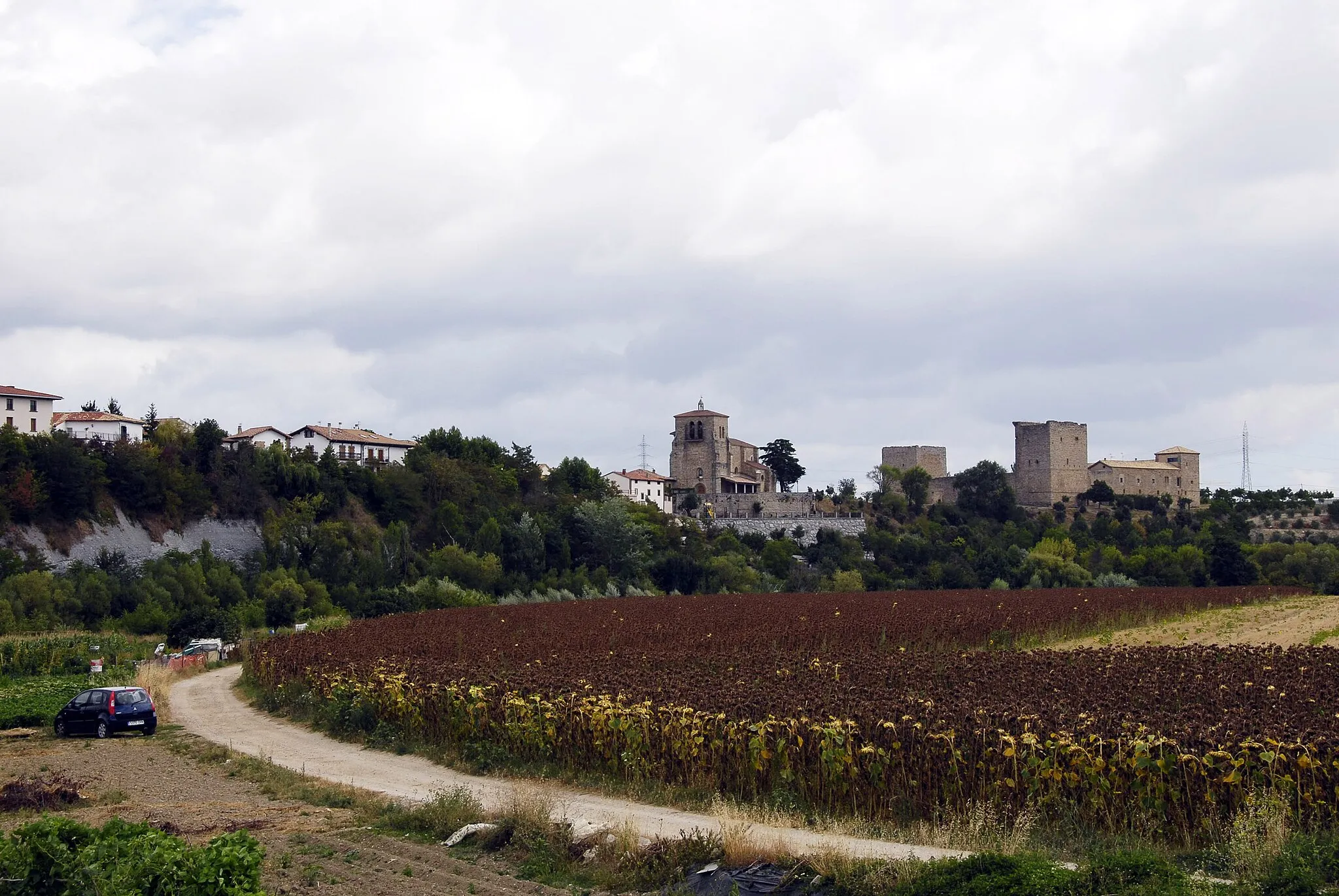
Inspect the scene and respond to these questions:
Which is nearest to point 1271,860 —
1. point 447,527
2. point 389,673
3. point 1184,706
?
point 1184,706

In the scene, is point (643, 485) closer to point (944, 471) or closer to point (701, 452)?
point (701, 452)

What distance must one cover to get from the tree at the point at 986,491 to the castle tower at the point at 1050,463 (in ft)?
8.23

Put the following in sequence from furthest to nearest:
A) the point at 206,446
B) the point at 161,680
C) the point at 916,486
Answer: the point at 916,486 → the point at 206,446 → the point at 161,680

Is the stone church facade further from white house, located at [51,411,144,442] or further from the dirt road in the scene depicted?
the dirt road

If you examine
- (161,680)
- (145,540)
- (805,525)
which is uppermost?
(805,525)

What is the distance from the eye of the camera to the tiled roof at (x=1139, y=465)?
117 metres

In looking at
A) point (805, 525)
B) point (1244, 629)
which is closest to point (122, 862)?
point (1244, 629)

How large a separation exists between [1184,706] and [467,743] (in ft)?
37.1

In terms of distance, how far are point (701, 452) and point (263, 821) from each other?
345 ft

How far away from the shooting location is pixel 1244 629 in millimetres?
42625

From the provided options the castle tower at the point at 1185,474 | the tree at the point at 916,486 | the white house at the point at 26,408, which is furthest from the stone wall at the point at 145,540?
the castle tower at the point at 1185,474

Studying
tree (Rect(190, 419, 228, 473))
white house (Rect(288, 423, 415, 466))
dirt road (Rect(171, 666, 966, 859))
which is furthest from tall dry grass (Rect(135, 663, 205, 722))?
white house (Rect(288, 423, 415, 466))

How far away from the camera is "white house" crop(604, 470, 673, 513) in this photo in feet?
394

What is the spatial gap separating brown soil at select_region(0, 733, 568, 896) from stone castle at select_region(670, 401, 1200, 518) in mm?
88057
